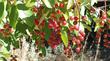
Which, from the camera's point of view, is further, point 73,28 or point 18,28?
point 18,28

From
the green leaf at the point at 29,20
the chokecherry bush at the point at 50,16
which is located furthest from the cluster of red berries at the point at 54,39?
the green leaf at the point at 29,20

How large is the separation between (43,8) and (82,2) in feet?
0.55

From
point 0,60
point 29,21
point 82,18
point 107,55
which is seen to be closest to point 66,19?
point 29,21

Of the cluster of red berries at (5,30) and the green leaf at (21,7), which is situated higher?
the cluster of red berries at (5,30)

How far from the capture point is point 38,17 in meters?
1.55

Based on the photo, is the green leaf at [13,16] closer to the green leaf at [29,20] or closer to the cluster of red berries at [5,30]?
the green leaf at [29,20]

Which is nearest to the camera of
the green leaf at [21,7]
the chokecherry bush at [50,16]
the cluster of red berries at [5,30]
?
the chokecherry bush at [50,16]

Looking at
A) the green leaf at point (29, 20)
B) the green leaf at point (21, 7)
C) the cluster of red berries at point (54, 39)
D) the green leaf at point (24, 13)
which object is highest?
the green leaf at point (21, 7)

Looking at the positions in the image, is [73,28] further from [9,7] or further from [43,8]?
[9,7]

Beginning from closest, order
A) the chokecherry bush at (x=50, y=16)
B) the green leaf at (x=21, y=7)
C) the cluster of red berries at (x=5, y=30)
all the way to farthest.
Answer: the chokecherry bush at (x=50, y=16) < the green leaf at (x=21, y=7) < the cluster of red berries at (x=5, y=30)

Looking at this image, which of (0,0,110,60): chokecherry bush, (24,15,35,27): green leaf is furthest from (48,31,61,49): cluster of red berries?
(24,15,35,27): green leaf

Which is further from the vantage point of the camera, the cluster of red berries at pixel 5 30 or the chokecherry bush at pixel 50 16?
the cluster of red berries at pixel 5 30

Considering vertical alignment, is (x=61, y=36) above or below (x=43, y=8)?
below

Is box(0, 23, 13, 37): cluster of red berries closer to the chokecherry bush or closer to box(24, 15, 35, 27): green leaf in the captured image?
the chokecherry bush
